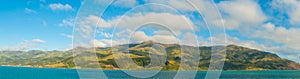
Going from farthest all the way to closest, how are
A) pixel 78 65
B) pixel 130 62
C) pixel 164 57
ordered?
pixel 164 57 < pixel 130 62 < pixel 78 65

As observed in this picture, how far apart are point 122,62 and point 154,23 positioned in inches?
80.4

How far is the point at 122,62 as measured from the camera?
11.9 meters

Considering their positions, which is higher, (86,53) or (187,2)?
(187,2)

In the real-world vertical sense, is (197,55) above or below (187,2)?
below

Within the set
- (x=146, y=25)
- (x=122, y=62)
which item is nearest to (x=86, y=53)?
(x=122, y=62)

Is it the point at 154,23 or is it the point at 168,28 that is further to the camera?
the point at 154,23

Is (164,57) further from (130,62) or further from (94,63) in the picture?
(94,63)

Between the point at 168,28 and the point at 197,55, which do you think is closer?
the point at 197,55

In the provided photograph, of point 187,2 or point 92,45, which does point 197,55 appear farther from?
point 92,45

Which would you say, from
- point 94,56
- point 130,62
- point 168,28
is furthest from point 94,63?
point 168,28

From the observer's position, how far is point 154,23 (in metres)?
12.9

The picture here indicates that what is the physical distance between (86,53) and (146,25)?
7.92 feet

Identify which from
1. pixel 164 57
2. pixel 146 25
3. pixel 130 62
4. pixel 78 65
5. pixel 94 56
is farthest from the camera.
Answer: pixel 164 57

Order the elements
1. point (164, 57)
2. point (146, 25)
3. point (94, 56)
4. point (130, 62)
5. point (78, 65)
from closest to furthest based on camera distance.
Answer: point (78, 65) < point (94, 56) < point (130, 62) < point (146, 25) < point (164, 57)
